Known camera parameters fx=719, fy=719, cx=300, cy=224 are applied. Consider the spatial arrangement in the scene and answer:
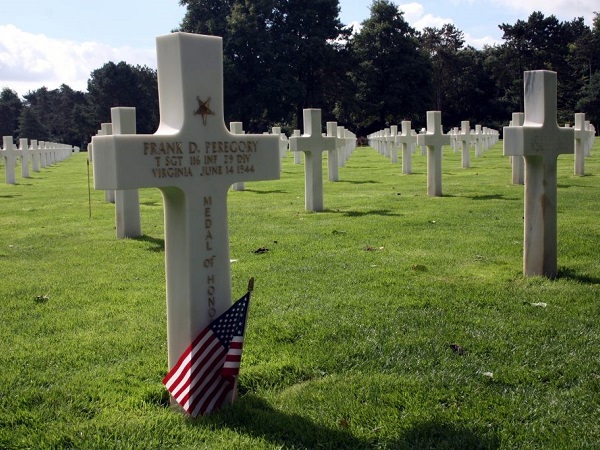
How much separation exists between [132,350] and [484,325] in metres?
2.43

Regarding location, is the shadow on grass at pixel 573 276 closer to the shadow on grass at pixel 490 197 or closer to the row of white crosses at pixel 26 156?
the shadow on grass at pixel 490 197

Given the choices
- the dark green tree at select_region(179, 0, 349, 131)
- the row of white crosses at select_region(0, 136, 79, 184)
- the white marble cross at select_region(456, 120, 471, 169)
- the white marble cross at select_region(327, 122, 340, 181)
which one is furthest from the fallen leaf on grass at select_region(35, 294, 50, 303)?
the dark green tree at select_region(179, 0, 349, 131)

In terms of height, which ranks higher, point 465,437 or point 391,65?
point 391,65

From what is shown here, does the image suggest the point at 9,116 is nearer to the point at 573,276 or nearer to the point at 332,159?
the point at 332,159

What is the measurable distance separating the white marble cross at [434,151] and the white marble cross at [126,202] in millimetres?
6236

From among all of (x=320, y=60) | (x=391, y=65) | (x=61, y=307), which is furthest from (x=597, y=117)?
(x=61, y=307)

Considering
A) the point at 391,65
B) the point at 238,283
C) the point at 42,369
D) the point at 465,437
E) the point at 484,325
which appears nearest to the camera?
the point at 465,437

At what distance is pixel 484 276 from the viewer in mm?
6602

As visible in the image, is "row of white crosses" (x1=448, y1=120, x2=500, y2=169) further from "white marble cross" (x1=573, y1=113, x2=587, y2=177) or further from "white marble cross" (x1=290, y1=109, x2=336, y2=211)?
"white marble cross" (x1=290, y1=109, x2=336, y2=211)

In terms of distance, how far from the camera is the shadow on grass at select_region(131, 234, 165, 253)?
8.60 m

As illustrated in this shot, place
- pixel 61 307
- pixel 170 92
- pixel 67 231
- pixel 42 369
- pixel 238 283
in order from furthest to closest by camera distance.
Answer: pixel 67 231 < pixel 238 283 < pixel 61 307 < pixel 42 369 < pixel 170 92

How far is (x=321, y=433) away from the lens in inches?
136

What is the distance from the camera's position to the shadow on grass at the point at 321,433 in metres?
3.35

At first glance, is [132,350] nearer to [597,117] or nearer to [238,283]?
[238,283]
